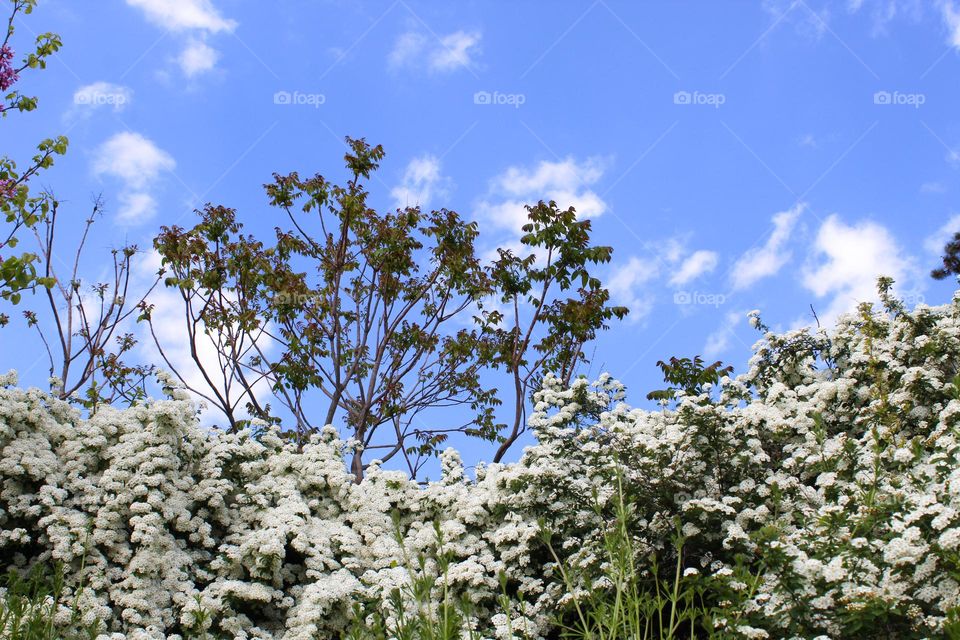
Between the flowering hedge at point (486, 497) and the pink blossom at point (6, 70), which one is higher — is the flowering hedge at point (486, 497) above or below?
below

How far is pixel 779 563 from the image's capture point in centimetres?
465

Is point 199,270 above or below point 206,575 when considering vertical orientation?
above

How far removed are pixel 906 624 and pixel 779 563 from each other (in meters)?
0.74

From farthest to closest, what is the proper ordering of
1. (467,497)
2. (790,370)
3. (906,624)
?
(790,370) < (467,497) < (906,624)

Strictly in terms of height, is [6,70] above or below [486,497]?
above

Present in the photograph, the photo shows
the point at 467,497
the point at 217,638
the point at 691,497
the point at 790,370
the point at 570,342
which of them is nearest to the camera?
the point at 217,638

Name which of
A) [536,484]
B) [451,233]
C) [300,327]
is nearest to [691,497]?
[536,484]

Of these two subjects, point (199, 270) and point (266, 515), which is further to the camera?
point (199, 270)

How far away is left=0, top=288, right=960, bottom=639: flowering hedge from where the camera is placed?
5777 millimetres

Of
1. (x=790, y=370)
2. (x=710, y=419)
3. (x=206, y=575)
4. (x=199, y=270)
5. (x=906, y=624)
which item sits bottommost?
(x=906, y=624)

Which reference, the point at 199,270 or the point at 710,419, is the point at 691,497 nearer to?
the point at 710,419

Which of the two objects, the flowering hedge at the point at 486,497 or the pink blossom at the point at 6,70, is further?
the pink blossom at the point at 6,70

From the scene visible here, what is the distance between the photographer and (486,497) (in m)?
6.73

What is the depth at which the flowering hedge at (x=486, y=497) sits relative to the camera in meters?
5.78
